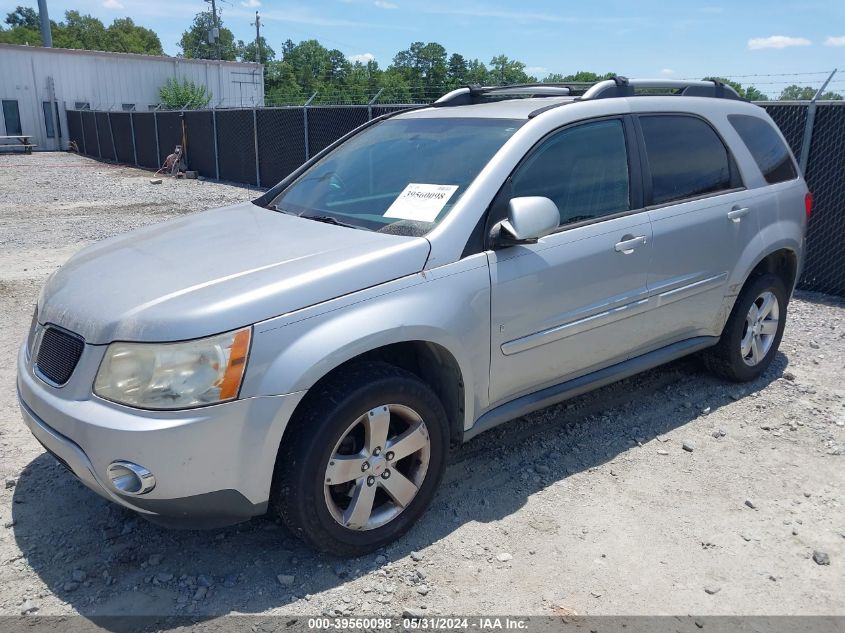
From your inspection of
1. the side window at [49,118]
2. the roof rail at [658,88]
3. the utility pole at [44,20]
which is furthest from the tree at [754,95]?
the utility pole at [44,20]

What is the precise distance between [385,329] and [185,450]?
87cm

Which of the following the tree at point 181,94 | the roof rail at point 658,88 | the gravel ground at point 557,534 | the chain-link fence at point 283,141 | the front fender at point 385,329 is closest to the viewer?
the front fender at point 385,329

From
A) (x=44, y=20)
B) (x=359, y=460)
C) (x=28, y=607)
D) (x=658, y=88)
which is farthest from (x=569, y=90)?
(x=44, y=20)

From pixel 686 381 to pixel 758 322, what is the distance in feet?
2.02

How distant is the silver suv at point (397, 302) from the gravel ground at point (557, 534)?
0.96 ft

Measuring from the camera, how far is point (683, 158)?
4172mm

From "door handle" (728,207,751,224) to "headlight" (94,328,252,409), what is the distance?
314cm

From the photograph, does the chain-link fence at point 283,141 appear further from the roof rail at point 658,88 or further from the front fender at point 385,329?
the front fender at point 385,329

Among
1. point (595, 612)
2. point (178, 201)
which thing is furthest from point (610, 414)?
point (178, 201)

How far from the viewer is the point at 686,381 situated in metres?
4.91

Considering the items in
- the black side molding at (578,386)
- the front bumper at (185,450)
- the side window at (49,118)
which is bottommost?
the side window at (49,118)

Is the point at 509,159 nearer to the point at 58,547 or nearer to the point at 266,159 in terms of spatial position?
the point at 58,547

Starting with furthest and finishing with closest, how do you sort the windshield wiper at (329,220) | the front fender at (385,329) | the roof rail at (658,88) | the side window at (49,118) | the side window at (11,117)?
1. the side window at (49,118)
2. the side window at (11,117)
3. the roof rail at (658,88)
4. the windshield wiper at (329,220)
5. the front fender at (385,329)

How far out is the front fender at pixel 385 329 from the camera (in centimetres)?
259
